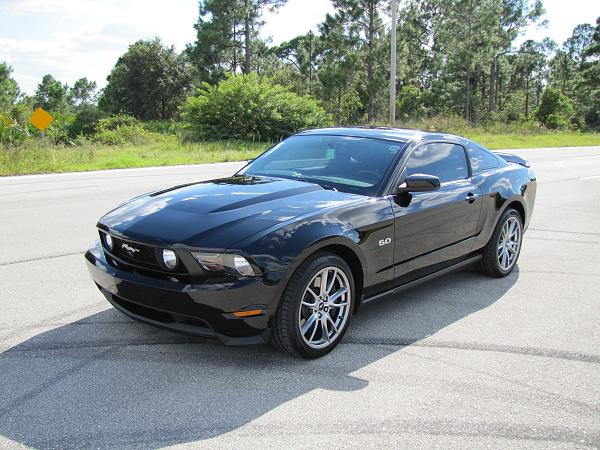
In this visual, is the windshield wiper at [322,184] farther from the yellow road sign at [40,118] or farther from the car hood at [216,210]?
the yellow road sign at [40,118]

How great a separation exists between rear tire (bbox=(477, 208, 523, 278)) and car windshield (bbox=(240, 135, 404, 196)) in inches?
62.2

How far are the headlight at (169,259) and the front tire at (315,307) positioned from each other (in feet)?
2.27

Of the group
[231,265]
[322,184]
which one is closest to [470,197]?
[322,184]

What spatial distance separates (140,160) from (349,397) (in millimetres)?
17012

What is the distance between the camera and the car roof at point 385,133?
494 centimetres

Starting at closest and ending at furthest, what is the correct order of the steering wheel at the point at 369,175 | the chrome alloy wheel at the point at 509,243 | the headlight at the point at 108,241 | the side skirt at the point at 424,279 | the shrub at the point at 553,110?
the headlight at the point at 108,241, the side skirt at the point at 424,279, the steering wheel at the point at 369,175, the chrome alloy wheel at the point at 509,243, the shrub at the point at 553,110

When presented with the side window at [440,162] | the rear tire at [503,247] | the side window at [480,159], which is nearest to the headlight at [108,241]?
the side window at [440,162]

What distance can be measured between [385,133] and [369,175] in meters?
0.73

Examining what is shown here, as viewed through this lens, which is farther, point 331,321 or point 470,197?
point 470,197

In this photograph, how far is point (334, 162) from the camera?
4773 mm

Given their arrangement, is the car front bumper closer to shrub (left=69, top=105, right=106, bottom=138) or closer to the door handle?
the door handle

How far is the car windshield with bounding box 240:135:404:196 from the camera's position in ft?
14.7

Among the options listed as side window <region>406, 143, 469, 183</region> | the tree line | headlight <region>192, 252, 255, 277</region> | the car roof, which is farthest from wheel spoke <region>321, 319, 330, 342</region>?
the tree line

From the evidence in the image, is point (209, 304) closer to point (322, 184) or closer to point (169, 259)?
point (169, 259)
